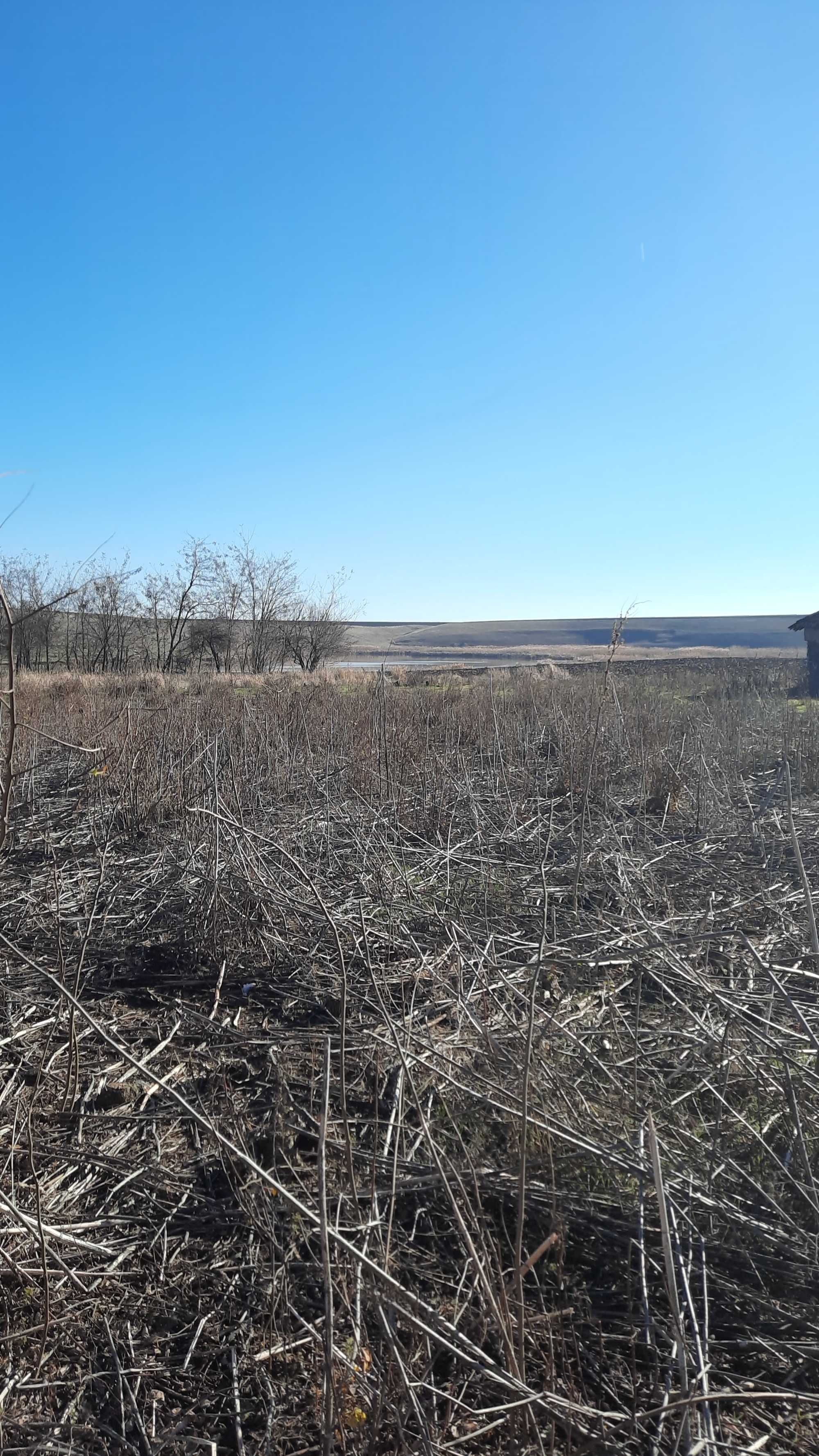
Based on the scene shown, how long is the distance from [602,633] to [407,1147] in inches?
4386

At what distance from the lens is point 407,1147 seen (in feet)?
7.29

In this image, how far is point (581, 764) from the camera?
666cm

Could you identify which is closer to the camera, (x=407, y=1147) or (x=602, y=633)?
(x=407, y=1147)

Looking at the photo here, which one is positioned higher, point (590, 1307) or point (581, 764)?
point (581, 764)

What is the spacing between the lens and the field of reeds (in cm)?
143

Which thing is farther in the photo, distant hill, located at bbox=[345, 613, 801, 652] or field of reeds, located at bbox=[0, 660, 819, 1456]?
distant hill, located at bbox=[345, 613, 801, 652]

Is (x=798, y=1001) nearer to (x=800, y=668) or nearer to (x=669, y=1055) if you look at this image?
(x=669, y=1055)

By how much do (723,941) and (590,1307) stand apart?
5.94 feet

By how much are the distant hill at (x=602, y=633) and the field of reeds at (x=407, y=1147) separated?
259ft

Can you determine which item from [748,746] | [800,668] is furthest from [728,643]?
[748,746]

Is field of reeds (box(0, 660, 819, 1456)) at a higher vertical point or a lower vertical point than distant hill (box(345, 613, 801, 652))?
lower

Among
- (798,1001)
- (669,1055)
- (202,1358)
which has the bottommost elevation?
(202,1358)

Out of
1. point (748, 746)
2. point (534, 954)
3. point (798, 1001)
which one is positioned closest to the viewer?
point (798, 1001)

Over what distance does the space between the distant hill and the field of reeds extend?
259 ft
